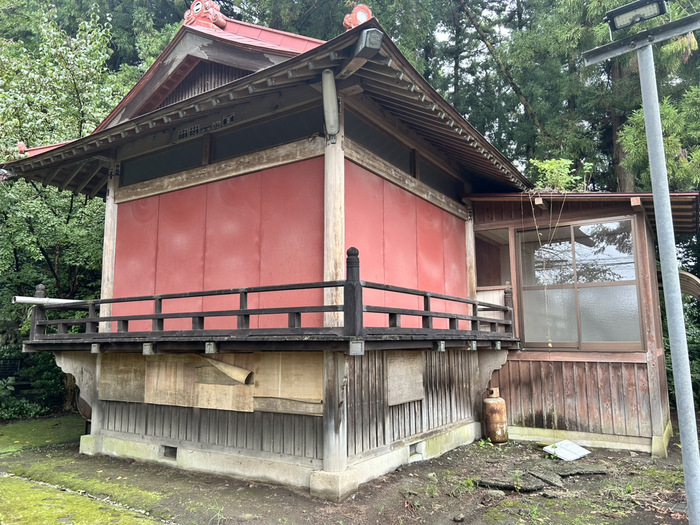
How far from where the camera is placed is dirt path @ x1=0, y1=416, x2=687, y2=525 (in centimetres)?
539

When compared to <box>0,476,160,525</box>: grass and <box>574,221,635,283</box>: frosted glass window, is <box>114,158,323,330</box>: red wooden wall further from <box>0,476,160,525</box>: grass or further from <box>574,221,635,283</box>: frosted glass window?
<box>574,221,635,283</box>: frosted glass window

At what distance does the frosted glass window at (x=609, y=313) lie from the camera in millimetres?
8477

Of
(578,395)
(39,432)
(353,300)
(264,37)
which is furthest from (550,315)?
(39,432)

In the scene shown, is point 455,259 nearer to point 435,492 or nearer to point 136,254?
point 435,492

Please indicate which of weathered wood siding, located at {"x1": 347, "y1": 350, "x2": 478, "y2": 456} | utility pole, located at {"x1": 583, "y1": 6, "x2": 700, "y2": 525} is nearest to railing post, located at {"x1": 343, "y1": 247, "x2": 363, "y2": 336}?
weathered wood siding, located at {"x1": 347, "y1": 350, "x2": 478, "y2": 456}

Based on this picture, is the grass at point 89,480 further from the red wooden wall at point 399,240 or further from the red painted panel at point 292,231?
the red wooden wall at point 399,240

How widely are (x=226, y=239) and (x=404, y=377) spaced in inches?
133

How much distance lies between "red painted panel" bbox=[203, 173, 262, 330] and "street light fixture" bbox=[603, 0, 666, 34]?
15.7ft

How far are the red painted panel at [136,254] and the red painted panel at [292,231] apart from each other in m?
2.47

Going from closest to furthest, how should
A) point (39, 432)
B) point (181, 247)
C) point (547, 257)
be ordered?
1. point (181, 247)
2. point (547, 257)
3. point (39, 432)

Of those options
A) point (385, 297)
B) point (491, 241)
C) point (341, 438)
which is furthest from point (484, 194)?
point (341, 438)

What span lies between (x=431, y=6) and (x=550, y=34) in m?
5.48

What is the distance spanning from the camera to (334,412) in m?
5.81

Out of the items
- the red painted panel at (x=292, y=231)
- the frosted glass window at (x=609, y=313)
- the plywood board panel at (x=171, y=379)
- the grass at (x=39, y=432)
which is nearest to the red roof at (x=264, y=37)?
the red painted panel at (x=292, y=231)
